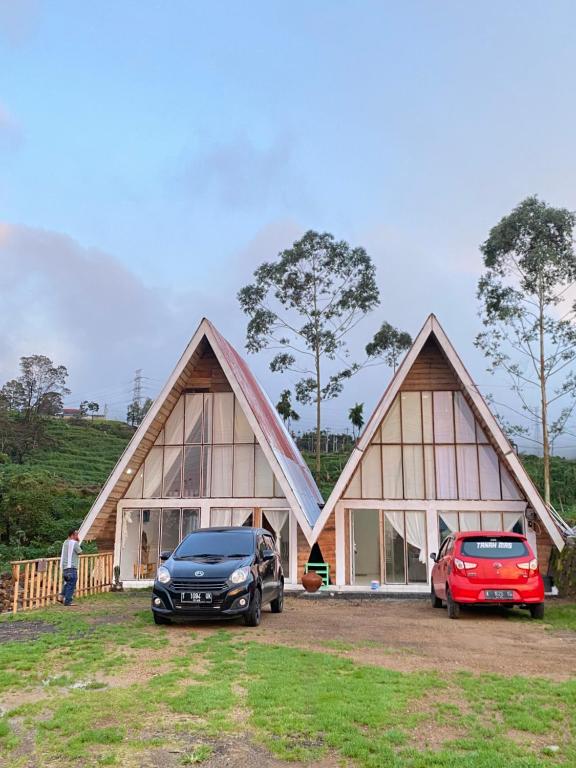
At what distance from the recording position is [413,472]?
54.5 ft

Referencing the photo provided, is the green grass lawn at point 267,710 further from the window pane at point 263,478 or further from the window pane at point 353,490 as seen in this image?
the window pane at point 263,478

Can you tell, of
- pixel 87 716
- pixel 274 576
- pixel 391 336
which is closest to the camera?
pixel 87 716

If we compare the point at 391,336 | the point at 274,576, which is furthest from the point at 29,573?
the point at 391,336

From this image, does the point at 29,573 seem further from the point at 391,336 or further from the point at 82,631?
the point at 391,336

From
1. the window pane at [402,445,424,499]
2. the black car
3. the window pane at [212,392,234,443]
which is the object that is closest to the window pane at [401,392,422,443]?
the window pane at [402,445,424,499]

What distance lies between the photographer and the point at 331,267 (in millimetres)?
34406

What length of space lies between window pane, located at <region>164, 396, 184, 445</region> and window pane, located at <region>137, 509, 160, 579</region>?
1.92 metres

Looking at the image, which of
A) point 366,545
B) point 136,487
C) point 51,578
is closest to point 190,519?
point 136,487

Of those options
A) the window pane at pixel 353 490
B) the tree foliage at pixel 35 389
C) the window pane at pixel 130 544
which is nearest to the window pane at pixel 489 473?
the window pane at pixel 353 490

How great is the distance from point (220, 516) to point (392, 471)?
4.69 m

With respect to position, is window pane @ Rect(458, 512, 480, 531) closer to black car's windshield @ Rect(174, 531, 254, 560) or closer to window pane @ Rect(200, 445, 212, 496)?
window pane @ Rect(200, 445, 212, 496)

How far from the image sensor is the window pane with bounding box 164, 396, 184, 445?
57.9 ft

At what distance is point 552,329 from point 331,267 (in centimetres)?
1319

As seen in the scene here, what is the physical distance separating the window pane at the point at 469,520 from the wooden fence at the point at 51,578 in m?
9.03
